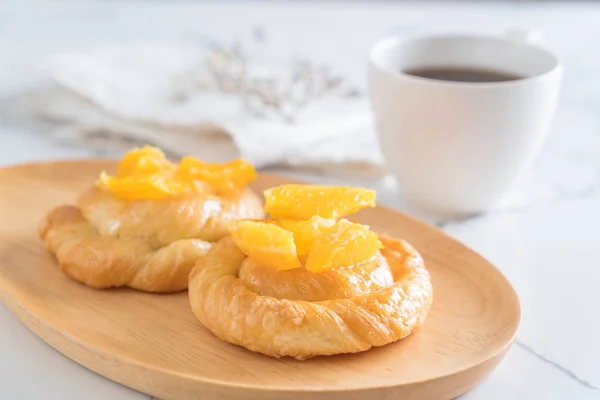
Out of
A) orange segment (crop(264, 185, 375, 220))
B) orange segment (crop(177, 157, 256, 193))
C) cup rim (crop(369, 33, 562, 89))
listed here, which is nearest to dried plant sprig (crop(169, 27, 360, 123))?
cup rim (crop(369, 33, 562, 89))

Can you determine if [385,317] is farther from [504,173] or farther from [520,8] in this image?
[520,8]

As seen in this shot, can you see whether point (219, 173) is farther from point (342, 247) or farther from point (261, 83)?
point (261, 83)

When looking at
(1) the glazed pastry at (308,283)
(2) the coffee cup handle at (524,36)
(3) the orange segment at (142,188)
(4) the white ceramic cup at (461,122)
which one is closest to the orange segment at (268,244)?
(1) the glazed pastry at (308,283)

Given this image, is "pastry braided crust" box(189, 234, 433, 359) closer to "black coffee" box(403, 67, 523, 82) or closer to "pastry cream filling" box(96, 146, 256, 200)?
"pastry cream filling" box(96, 146, 256, 200)

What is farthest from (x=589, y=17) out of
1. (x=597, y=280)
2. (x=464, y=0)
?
(x=597, y=280)

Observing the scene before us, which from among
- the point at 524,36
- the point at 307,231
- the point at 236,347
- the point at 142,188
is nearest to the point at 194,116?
the point at 142,188

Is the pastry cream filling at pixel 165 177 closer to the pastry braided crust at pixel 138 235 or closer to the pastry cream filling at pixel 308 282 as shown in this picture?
the pastry braided crust at pixel 138 235
